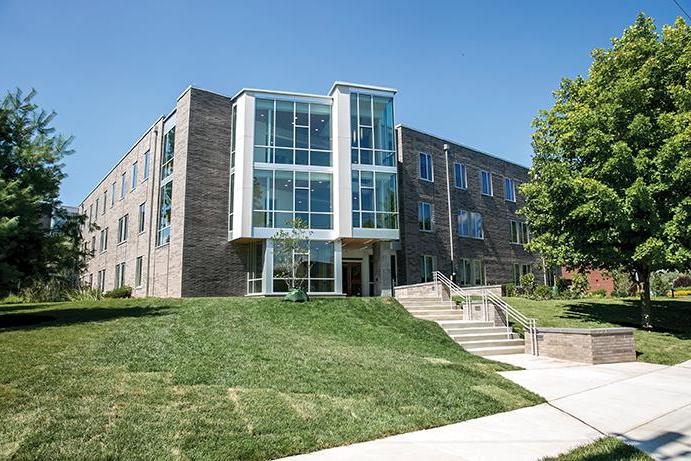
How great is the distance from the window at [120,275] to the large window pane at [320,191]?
15.7 m

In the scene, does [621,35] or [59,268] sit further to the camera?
[621,35]

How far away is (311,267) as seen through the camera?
2288 centimetres

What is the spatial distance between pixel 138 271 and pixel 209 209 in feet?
26.9

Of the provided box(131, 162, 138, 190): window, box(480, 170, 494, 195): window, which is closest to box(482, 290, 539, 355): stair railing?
box(480, 170, 494, 195): window

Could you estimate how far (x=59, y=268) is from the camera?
647 inches

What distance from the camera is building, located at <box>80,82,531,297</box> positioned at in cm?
2294

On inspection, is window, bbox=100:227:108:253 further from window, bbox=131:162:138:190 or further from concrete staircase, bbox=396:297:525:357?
concrete staircase, bbox=396:297:525:357

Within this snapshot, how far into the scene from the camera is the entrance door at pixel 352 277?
1032 inches

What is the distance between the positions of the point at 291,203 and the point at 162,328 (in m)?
12.0

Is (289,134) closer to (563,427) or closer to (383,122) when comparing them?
(383,122)

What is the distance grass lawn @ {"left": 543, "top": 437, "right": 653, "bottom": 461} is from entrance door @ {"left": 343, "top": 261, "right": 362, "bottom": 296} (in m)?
20.9

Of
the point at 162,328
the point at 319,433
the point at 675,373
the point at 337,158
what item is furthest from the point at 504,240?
the point at 319,433

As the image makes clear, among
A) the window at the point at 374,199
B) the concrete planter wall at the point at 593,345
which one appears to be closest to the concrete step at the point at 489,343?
the concrete planter wall at the point at 593,345

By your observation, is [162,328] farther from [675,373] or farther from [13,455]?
[675,373]
